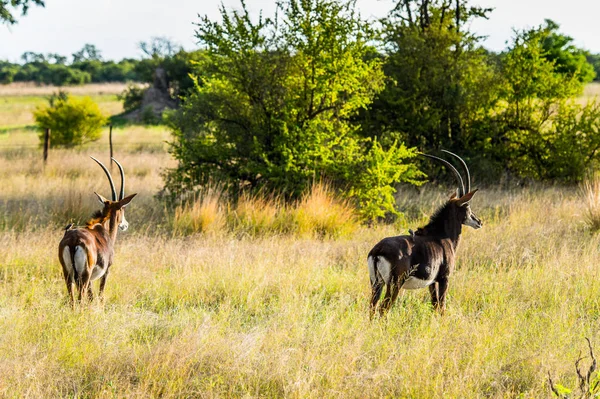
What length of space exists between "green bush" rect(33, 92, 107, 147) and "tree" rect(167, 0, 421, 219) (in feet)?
52.7

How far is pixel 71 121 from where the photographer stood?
27.2 m

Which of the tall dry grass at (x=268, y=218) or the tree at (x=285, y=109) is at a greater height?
the tree at (x=285, y=109)

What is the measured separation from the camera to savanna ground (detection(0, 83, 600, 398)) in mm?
4652

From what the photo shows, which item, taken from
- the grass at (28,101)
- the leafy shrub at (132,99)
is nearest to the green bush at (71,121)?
the grass at (28,101)

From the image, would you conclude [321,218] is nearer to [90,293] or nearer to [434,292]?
[434,292]

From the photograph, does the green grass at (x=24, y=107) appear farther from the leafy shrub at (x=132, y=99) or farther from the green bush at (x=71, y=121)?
the green bush at (x=71, y=121)

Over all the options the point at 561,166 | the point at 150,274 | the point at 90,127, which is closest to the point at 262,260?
the point at 150,274

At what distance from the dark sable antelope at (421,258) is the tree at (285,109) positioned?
4.89 meters

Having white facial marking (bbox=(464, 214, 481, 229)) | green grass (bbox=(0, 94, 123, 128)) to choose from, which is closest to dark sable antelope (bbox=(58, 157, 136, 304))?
white facial marking (bbox=(464, 214, 481, 229))

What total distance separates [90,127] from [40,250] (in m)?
20.1

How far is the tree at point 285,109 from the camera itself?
11.8 m

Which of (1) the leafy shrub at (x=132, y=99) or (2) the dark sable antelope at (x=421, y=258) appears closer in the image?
(2) the dark sable antelope at (x=421, y=258)

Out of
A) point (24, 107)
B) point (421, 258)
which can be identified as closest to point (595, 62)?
point (24, 107)

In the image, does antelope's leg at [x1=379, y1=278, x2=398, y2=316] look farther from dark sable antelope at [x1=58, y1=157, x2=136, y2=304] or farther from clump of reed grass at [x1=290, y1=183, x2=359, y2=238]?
clump of reed grass at [x1=290, y1=183, x2=359, y2=238]
